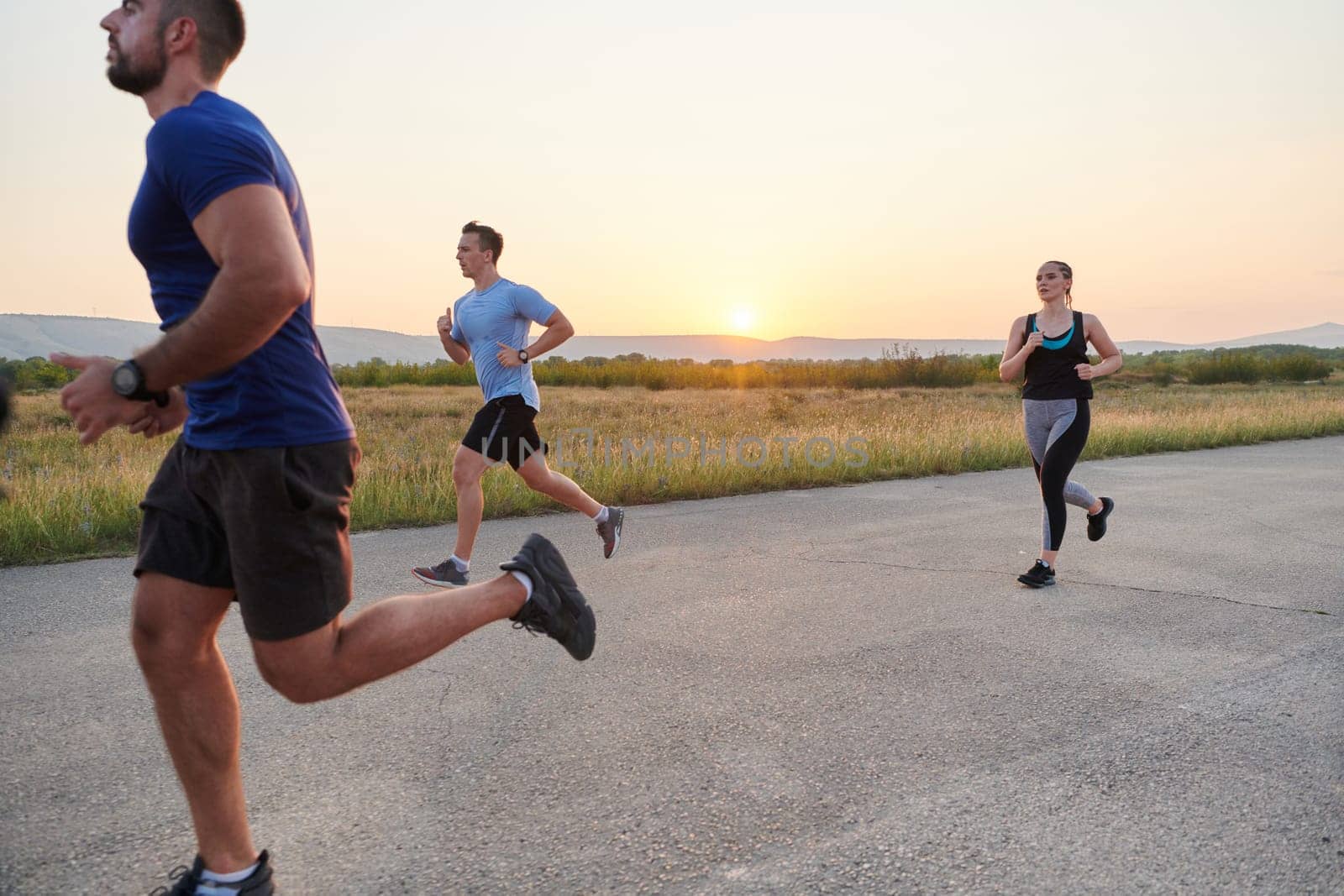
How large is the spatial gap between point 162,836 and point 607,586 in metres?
3.44

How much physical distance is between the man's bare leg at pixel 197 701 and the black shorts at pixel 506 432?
12.3ft

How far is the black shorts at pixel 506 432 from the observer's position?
6148 millimetres

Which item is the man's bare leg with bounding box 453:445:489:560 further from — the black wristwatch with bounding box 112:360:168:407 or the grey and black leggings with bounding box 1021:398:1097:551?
the black wristwatch with bounding box 112:360:168:407

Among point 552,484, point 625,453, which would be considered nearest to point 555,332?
point 552,484

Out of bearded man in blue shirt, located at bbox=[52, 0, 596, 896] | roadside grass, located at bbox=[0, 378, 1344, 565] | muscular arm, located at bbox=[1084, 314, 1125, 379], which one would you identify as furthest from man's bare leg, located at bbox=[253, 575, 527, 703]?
muscular arm, located at bbox=[1084, 314, 1125, 379]

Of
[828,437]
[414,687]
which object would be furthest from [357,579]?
[828,437]

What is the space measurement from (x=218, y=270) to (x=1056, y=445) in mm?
5245

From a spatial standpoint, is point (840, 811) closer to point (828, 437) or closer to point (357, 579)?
point (357, 579)

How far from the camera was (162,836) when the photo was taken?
285 centimetres

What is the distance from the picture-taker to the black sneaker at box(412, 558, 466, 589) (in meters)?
6.02

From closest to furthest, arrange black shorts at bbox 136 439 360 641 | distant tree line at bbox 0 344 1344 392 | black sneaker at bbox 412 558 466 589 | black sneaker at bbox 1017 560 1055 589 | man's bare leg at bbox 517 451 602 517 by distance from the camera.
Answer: black shorts at bbox 136 439 360 641
black sneaker at bbox 412 558 466 589
black sneaker at bbox 1017 560 1055 589
man's bare leg at bbox 517 451 602 517
distant tree line at bbox 0 344 1344 392

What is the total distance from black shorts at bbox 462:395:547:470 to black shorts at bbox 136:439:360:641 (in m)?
3.77

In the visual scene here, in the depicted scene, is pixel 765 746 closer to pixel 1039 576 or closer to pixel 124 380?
pixel 124 380

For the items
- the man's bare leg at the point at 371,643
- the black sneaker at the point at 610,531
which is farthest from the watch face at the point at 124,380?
the black sneaker at the point at 610,531
